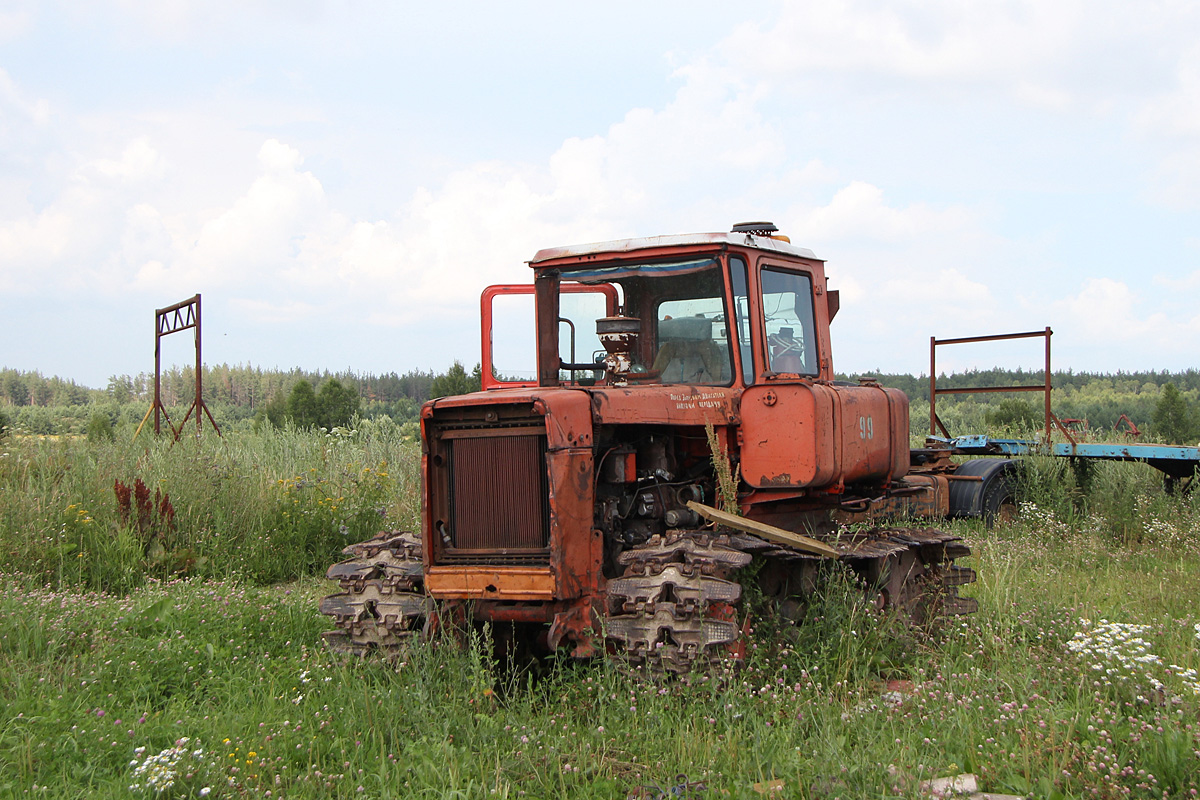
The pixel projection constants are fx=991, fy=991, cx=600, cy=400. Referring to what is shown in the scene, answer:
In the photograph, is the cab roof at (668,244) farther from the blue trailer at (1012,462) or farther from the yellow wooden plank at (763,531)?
the blue trailer at (1012,462)

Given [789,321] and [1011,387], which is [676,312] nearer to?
[789,321]

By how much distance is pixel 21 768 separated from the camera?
4230mm

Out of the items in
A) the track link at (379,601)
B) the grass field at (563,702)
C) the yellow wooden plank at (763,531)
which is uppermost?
the yellow wooden plank at (763,531)

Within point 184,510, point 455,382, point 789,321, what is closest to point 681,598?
point 789,321

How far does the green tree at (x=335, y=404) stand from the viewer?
2861 centimetres

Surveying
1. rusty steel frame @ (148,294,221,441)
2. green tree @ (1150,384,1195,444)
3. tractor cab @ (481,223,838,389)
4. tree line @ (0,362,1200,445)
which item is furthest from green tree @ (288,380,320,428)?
green tree @ (1150,384,1195,444)

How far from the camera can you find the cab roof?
6094 millimetres

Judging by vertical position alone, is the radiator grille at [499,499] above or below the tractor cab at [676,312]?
below

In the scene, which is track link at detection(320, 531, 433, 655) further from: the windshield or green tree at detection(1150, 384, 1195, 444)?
green tree at detection(1150, 384, 1195, 444)

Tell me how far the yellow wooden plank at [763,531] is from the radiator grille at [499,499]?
3.09 ft

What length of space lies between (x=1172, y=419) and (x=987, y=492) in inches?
786

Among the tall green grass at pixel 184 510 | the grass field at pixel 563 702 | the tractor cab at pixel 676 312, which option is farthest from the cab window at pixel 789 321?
the tall green grass at pixel 184 510

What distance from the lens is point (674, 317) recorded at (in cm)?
637

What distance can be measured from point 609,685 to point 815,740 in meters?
1.06
